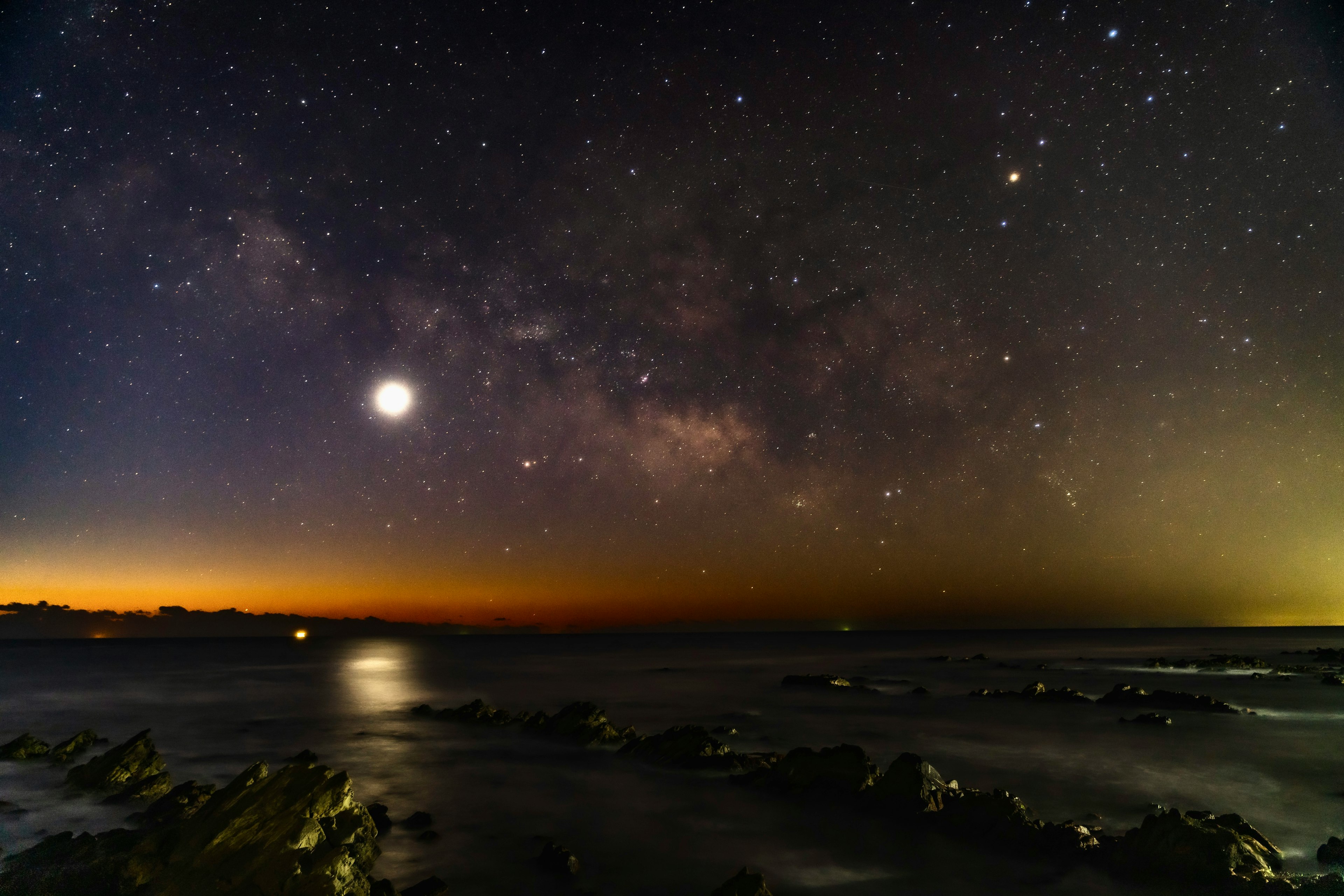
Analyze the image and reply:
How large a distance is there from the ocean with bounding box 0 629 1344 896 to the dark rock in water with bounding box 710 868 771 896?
6.44ft

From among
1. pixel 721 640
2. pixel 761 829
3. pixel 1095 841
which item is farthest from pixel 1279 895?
pixel 721 640

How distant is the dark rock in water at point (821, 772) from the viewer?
13.4m

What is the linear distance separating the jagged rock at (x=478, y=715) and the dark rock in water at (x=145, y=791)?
11.3 m

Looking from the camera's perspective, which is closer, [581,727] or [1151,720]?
[581,727]

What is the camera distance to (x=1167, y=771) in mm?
17172

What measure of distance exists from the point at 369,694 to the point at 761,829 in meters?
36.8

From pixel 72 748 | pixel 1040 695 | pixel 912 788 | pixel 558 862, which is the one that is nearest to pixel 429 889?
pixel 558 862

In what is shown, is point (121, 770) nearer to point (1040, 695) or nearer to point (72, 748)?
point (72, 748)

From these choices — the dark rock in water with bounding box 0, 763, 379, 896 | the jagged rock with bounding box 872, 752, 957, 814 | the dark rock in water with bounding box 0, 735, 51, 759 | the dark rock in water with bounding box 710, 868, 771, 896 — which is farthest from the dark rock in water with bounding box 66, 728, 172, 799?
the jagged rock with bounding box 872, 752, 957, 814

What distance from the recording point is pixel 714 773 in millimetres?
16109

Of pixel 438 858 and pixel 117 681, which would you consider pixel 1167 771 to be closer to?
pixel 438 858

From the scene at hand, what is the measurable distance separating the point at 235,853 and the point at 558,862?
4517mm

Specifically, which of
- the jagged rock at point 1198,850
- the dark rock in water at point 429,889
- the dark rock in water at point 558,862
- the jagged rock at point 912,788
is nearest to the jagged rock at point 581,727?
the jagged rock at point 912,788

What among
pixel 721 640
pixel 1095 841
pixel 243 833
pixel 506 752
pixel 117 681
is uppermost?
pixel 243 833
